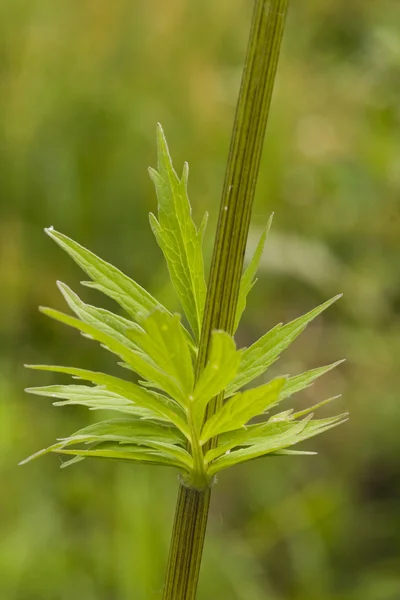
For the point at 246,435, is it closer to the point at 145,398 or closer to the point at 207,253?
the point at 145,398

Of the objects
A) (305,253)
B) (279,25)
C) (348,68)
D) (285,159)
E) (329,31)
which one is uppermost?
(329,31)

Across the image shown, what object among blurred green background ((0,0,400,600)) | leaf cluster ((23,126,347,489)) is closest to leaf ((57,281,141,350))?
leaf cluster ((23,126,347,489))

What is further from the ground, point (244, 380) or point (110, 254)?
point (110, 254)

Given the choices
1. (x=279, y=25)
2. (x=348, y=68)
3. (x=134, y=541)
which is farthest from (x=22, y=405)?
(x=279, y=25)

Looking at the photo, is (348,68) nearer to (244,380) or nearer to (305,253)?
(305,253)

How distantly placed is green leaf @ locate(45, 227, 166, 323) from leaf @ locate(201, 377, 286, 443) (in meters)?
0.08

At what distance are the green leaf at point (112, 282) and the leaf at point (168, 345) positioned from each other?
57mm

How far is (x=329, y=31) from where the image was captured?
107 inches

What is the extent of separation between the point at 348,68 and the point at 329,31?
108 cm

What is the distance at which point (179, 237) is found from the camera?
1.35 feet

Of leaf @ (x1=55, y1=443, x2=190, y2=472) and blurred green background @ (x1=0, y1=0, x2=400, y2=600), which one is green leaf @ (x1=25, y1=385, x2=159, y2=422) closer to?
leaf @ (x1=55, y1=443, x2=190, y2=472)

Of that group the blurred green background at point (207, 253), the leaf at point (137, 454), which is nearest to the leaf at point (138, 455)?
the leaf at point (137, 454)

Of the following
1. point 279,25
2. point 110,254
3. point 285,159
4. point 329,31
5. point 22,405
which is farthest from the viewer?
point 329,31

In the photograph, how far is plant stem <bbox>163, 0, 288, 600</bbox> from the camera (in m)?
0.29
